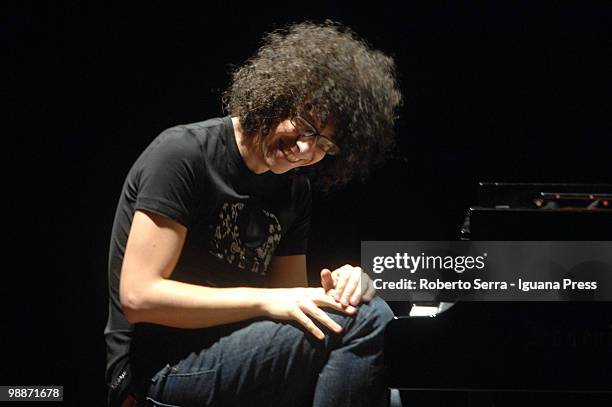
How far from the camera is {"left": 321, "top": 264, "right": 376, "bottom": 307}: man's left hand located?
56.8 inches

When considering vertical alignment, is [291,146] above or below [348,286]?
above

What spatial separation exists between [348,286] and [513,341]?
1.17ft

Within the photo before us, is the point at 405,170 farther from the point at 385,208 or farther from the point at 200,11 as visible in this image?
the point at 200,11

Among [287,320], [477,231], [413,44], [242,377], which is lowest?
[242,377]

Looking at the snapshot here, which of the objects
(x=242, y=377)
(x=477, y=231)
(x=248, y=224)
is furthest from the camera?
(x=248, y=224)

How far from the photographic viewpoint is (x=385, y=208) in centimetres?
247

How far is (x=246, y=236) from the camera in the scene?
1.64 metres

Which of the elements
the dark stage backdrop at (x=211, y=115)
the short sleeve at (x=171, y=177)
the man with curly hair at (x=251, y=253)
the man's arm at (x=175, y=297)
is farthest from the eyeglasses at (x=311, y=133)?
the dark stage backdrop at (x=211, y=115)

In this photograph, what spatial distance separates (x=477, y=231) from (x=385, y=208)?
95cm

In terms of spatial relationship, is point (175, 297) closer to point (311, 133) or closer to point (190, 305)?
point (190, 305)

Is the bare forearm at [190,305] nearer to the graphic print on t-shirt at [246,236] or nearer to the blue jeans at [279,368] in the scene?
the blue jeans at [279,368]

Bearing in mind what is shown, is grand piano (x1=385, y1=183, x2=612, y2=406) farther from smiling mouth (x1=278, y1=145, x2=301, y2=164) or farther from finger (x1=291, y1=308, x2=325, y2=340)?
smiling mouth (x1=278, y1=145, x2=301, y2=164)

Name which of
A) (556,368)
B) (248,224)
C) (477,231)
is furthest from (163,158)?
(556,368)

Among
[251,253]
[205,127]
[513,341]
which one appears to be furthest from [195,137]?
[513,341]
